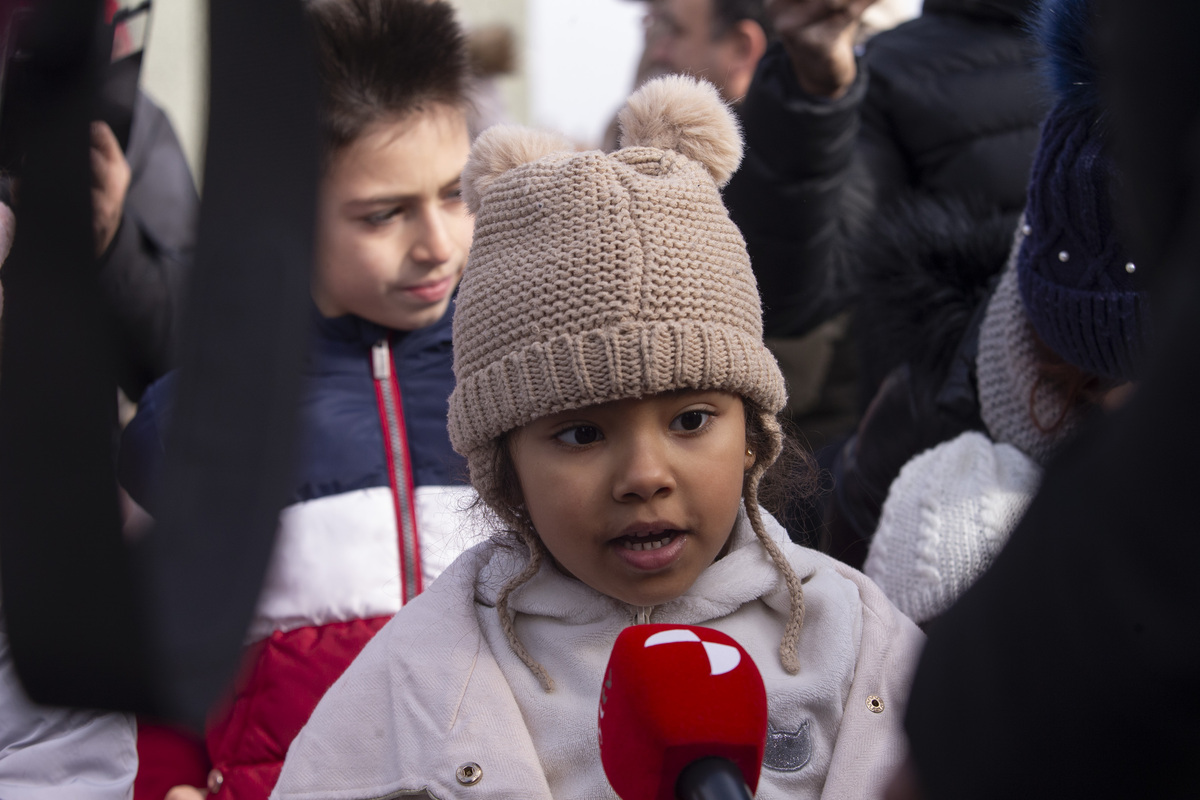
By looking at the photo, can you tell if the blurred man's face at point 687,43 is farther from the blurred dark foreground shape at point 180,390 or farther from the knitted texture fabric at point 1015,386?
the blurred dark foreground shape at point 180,390

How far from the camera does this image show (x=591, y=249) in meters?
1.42

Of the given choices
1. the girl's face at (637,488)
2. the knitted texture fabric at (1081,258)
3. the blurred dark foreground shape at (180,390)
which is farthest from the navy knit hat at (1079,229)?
the blurred dark foreground shape at (180,390)

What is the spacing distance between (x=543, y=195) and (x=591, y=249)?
11 cm

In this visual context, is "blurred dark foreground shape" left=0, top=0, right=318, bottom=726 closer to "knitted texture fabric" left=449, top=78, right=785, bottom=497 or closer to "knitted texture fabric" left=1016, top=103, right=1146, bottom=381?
"knitted texture fabric" left=449, top=78, right=785, bottom=497

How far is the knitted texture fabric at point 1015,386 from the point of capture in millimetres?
1866

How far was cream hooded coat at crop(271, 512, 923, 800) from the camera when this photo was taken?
4.60ft

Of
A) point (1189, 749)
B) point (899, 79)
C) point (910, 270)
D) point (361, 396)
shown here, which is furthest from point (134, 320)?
point (899, 79)

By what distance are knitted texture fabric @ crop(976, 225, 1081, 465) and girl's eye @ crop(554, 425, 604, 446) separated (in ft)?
2.79

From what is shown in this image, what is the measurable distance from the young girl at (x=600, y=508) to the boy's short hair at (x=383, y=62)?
0.66 meters

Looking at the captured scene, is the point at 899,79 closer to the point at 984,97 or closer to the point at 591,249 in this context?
the point at 984,97

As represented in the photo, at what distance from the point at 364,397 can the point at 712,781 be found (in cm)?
140

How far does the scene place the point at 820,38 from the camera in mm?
2232

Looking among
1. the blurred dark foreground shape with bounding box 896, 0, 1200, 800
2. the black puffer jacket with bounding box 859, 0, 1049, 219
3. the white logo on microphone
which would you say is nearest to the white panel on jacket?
the white logo on microphone

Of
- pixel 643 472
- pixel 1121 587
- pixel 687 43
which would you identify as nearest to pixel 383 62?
pixel 687 43
